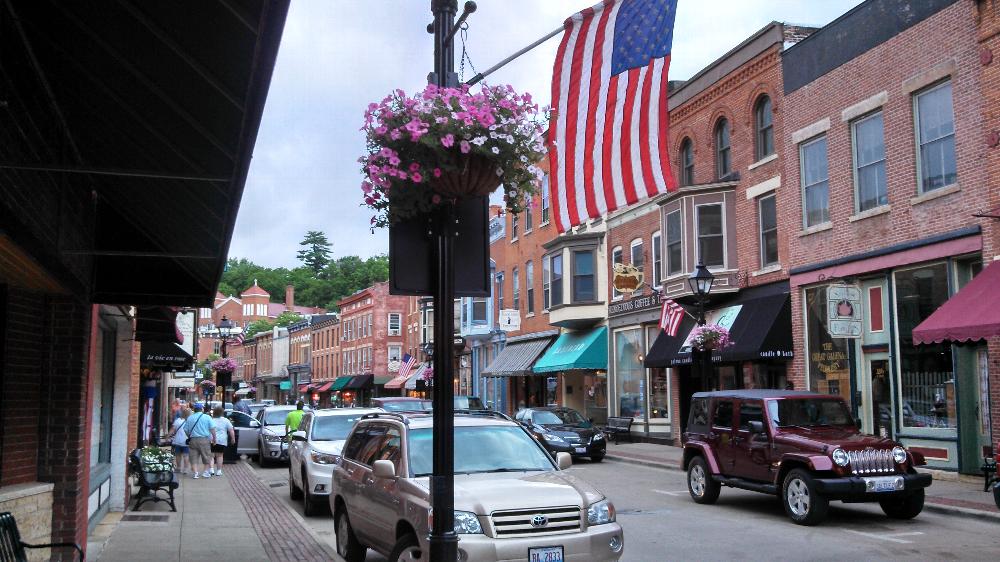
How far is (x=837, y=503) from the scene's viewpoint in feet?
49.8

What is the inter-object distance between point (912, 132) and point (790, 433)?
28.7 ft

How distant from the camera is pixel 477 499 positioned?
7637 millimetres

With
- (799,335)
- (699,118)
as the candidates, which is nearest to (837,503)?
(799,335)

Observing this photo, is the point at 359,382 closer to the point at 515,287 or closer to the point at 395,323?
the point at 395,323

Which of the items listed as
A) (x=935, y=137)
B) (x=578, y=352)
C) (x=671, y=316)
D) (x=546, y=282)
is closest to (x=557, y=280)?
(x=546, y=282)

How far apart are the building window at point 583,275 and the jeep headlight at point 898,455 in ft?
75.3

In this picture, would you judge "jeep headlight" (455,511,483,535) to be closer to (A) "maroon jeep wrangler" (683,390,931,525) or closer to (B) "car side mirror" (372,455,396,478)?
(B) "car side mirror" (372,455,396,478)

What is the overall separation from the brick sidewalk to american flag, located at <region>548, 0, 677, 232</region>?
5536 millimetres

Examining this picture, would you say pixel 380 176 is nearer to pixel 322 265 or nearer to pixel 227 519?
pixel 227 519

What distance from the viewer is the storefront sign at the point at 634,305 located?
30305 millimetres

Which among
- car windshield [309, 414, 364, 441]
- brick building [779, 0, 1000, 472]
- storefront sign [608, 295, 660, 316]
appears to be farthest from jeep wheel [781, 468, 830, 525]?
storefront sign [608, 295, 660, 316]

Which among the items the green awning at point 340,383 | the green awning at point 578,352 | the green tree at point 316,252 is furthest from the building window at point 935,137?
the green tree at point 316,252

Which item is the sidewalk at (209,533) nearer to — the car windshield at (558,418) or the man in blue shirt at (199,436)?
the man in blue shirt at (199,436)

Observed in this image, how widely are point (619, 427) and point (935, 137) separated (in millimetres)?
15985
